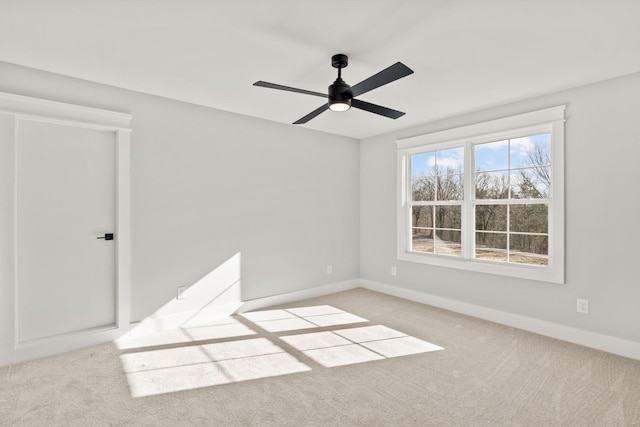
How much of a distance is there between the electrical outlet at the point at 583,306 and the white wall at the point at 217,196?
2967 mm

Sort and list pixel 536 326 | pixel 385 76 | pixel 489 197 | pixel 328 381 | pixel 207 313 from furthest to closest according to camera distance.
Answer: pixel 489 197 → pixel 207 313 → pixel 536 326 → pixel 328 381 → pixel 385 76

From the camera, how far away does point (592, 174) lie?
10.1 feet

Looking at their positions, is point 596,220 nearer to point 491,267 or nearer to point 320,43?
point 491,267

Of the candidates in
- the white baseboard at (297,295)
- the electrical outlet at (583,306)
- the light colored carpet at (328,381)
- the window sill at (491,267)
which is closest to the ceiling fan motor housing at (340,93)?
the light colored carpet at (328,381)

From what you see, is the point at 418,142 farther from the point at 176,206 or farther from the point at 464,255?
the point at 176,206

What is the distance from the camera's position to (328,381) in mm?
2482

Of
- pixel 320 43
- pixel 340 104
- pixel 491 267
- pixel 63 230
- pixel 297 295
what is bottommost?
pixel 297 295

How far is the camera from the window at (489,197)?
3396 mm

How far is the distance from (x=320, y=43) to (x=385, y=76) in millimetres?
571

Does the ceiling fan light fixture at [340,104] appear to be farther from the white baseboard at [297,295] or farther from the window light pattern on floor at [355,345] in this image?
the white baseboard at [297,295]

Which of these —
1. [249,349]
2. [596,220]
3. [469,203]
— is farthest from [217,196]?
[596,220]

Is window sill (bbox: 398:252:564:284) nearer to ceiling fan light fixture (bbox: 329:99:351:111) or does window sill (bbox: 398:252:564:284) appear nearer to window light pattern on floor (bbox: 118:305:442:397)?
window light pattern on floor (bbox: 118:305:442:397)

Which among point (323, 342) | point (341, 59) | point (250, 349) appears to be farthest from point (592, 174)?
point (250, 349)

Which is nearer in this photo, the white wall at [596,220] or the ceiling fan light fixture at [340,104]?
the ceiling fan light fixture at [340,104]
